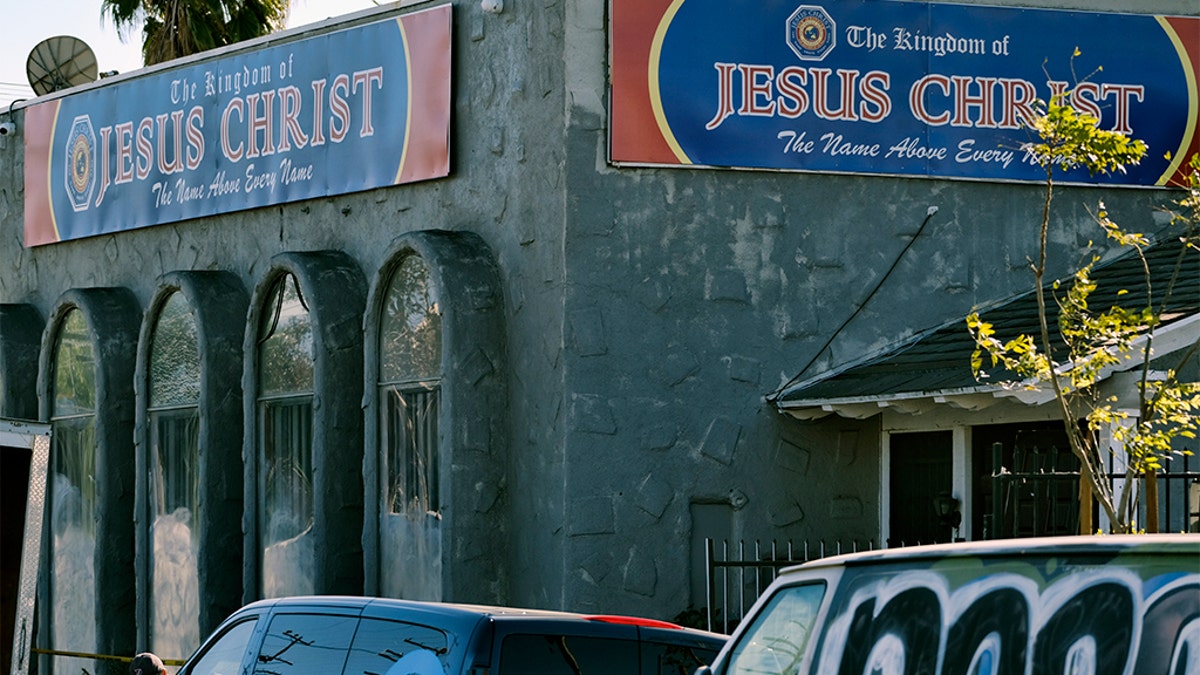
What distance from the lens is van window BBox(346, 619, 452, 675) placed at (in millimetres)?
7344

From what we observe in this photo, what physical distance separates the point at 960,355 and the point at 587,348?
2605mm

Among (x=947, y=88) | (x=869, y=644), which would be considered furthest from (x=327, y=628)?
(x=947, y=88)

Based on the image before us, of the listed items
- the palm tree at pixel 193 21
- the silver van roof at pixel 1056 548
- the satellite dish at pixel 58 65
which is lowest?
the silver van roof at pixel 1056 548

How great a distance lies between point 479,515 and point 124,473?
5.35 m

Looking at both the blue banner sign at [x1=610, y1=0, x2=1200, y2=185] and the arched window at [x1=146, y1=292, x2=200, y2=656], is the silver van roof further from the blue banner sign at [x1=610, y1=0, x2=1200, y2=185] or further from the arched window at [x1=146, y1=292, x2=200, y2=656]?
the arched window at [x1=146, y1=292, x2=200, y2=656]

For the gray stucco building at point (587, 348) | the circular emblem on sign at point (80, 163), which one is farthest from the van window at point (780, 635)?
the circular emblem on sign at point (80, 163)

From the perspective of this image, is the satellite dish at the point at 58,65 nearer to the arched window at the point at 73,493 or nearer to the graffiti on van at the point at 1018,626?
the arched window at the point at 73,493

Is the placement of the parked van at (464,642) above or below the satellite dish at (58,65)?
below

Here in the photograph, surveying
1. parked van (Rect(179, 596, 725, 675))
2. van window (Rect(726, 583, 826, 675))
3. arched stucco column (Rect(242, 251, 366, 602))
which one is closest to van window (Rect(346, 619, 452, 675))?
parked van (Rect(179, 596, 725, 675))

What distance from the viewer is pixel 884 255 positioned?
14141 mm

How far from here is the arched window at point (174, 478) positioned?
16.8 meters

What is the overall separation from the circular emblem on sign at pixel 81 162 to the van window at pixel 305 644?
11109mm

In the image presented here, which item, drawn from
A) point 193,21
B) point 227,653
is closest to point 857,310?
point 227,653

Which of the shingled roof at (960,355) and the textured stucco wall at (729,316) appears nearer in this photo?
the shingled roof at (960,355)
